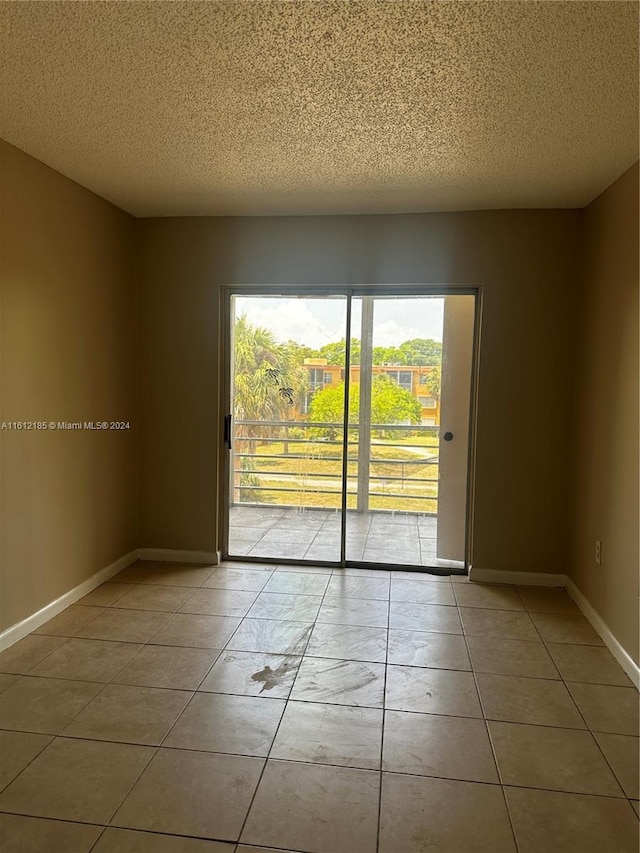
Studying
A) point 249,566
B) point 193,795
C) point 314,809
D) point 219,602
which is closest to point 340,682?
point 314,809

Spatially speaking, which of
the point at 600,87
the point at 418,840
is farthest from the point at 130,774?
Answer: the point at 600,87

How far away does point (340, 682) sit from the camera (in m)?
2.58

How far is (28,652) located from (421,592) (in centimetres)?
230

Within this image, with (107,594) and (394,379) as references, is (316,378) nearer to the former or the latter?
(394,379)

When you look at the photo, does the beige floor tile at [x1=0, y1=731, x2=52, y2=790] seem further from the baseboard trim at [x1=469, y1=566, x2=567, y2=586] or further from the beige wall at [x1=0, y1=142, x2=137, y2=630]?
the baseboard trim at [x1=469, y1=566, x2=567, y2=586]

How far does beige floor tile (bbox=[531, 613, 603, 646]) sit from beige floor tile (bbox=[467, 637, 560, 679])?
15 centimetres

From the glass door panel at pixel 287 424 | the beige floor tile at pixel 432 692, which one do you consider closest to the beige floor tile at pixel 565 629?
the beige floor tile at pixel 432 692

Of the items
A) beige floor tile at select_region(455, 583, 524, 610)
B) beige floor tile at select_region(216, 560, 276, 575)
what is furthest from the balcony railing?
beige floor tile at select_region(455, 583, 524, 610)

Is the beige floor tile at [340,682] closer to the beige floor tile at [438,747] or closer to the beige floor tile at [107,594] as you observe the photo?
the beige floor tile at [438,747]

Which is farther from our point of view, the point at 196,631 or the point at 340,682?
the point at 196,631

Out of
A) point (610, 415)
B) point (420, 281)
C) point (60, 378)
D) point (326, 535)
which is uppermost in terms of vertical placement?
point (420, 281)

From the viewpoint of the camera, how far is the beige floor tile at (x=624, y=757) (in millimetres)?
1946

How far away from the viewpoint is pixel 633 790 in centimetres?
192

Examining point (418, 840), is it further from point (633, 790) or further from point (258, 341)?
point (258, 341)
